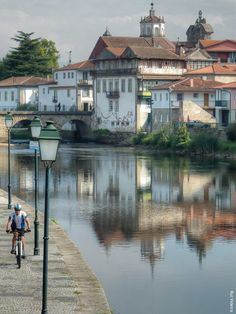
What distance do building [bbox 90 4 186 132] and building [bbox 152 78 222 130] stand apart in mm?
6023

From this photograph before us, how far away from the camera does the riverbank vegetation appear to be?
265 ft

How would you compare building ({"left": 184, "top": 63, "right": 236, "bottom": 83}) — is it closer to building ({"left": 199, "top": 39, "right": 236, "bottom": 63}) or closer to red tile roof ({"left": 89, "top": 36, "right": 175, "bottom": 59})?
building ({"left": 199, "top": 39, "right": 236, "bottom": 63})

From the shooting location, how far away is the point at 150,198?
48.1 meters

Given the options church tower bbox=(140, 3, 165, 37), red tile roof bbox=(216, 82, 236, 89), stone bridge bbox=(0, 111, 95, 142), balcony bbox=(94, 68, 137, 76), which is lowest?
stone bridge bbox=(0, 111, 95, 142)

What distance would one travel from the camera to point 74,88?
384 ft

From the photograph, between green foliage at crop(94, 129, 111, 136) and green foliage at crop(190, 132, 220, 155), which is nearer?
green foliage at crop(190, 132, 220, 155)

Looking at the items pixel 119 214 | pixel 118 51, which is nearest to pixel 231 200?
pixel 119 214

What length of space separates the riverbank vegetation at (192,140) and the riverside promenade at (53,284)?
5355 centimetres

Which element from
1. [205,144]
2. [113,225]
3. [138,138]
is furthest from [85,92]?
[113,225]

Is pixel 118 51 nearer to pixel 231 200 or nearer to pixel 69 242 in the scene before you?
pixel 231 200

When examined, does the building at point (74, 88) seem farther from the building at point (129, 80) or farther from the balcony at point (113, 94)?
the balcony at point (113, 94)

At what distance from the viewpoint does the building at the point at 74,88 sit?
11669 cm

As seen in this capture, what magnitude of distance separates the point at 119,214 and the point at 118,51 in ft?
240

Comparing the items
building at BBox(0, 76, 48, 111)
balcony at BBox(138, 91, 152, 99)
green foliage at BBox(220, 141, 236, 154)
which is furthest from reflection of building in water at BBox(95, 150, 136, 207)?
building at BBox(0, 76, 48, 111)
